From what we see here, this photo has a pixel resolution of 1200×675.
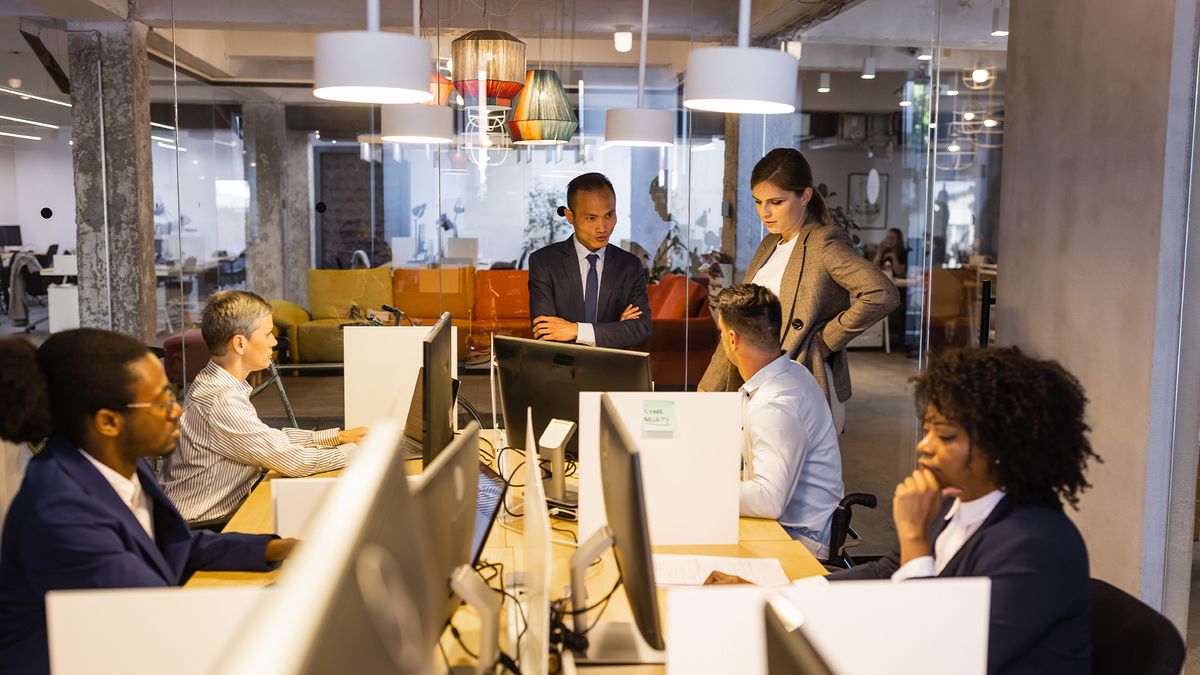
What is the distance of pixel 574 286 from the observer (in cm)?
457

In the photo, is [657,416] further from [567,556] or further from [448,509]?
[448,509]

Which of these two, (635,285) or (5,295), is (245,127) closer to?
(5,295)

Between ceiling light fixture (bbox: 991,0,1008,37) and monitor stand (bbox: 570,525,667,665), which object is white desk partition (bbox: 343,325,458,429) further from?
ceiling light fixture (bbox: 991,0,1008,37)

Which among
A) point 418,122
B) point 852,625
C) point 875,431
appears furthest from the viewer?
point 875,431

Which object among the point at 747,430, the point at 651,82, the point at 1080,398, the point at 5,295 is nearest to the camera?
the point at 1080,398

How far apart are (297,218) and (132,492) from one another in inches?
190

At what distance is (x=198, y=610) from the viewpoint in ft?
4.91

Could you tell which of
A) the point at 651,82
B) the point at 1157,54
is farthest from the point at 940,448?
the point at 651,82

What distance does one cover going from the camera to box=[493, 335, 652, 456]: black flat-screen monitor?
299 cm

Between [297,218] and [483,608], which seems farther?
[297,218]

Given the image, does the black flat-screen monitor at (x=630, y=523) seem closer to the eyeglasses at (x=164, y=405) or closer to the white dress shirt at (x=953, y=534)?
the white dress shirt at (x=953, y=534)

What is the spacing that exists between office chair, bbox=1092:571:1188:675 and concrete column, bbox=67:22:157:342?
20.5 ft

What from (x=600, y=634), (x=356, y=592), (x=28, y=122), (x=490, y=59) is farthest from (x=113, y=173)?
(x=356, y=592)

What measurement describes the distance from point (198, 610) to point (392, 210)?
5.50 meters
